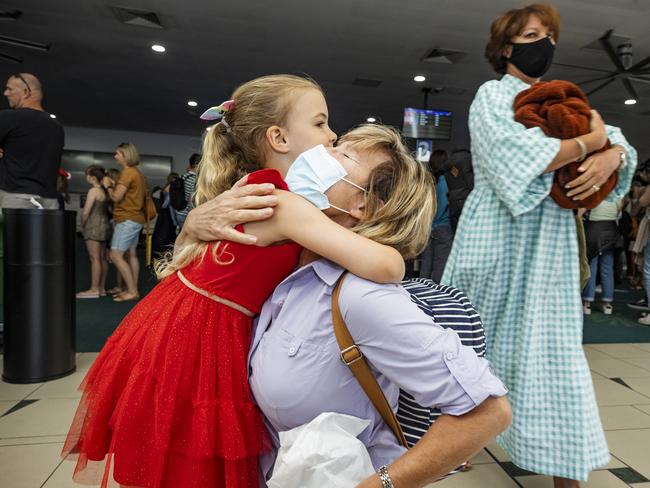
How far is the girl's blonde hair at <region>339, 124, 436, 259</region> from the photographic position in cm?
83

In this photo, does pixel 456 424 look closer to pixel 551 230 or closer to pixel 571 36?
pixel 551 230

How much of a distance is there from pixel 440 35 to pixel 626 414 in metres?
4.64

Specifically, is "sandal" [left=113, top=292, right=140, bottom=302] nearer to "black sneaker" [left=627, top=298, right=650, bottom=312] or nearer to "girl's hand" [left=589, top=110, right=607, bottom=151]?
"girl's hand" [left=589, top=110, right=607, bottom=151]

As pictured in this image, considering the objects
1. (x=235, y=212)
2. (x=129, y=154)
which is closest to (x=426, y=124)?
(x=129, y=154)

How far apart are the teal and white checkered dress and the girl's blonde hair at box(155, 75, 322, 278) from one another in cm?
60

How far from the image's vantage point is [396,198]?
84cm

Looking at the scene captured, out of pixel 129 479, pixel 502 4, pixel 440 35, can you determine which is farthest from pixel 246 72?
pixel 129 479

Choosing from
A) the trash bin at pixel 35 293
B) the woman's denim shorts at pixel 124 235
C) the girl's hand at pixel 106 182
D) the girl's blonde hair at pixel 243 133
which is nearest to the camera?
the girl's blonde hair at pixel 243 133

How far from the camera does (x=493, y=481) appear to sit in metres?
1.68

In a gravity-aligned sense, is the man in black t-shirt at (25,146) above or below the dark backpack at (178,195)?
above

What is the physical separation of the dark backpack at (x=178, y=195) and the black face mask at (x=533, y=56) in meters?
4.07

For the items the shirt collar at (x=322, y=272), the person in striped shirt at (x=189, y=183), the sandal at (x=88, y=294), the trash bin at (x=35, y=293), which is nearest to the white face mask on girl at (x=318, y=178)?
the shirt collar at (x=322, y=272)

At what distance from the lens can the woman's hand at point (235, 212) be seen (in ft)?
2.66

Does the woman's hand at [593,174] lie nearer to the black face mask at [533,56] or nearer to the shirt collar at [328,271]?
the black face mask at [533,56]
